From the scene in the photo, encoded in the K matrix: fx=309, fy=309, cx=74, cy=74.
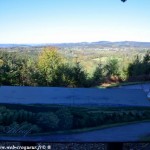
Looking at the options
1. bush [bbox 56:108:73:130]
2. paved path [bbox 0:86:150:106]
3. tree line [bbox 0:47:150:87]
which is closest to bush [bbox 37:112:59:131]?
bush [bbox 56:108:73:130]

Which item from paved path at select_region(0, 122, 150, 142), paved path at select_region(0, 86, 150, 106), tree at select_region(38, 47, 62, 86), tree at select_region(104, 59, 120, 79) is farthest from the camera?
tree at select_region(104, 59, 120, 79)

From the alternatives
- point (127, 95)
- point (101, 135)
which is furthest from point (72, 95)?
point (101, 135)

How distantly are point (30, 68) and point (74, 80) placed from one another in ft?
23.0

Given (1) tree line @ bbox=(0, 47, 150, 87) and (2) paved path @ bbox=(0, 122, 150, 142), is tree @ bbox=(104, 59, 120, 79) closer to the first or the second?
(1) tree line @ bbox=(0, 47, 150, 87)

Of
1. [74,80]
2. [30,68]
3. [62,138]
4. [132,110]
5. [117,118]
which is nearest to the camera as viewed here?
[62,138]

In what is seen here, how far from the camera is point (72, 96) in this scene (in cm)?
474

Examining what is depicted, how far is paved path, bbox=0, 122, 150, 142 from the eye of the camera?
356 cm

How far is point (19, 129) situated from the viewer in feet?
12.0

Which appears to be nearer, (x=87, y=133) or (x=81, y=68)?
(x=87, y=133)

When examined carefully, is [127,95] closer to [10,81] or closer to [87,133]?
[87,133]

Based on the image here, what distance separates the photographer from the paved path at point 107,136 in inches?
140

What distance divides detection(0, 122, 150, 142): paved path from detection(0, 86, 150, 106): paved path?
0.66m

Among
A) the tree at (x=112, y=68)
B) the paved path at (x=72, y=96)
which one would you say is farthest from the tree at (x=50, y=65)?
the paved path at (x=72, y=96)

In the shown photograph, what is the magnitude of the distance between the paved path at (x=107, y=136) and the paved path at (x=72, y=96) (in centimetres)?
66
